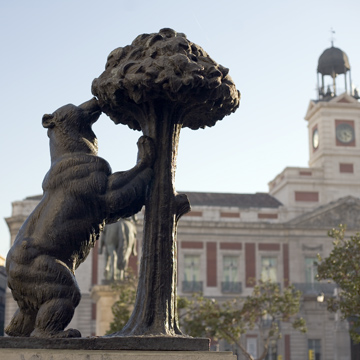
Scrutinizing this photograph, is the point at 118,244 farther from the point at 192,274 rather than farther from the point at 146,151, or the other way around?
the point at 192,274

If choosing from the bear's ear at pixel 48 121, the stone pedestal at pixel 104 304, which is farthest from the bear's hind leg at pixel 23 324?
the stone pedestal at pixel 104 304

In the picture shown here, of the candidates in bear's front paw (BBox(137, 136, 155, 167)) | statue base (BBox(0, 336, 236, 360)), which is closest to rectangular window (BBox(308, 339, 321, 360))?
bear's front paw (BBox(137, 136, 155, 167))

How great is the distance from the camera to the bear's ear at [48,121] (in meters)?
3.85

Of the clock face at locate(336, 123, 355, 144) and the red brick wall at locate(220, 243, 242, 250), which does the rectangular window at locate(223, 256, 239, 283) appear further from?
the clock face at locate(336, 123, 355, 144)

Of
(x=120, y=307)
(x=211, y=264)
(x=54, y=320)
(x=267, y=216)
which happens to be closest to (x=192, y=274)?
(x=211, y=264)

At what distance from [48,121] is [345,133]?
44.4 m

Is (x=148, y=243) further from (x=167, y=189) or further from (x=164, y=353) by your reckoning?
(x=164, y=353)

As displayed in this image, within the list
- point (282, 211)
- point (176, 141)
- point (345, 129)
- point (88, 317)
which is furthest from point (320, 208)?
point (176, 141)

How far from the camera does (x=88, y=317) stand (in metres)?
42.0

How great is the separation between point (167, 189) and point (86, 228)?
530 mm

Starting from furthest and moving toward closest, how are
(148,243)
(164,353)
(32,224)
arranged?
(148,243) < (32,224) < (164,353)

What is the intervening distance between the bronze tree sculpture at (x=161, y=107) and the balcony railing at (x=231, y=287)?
1546 inches

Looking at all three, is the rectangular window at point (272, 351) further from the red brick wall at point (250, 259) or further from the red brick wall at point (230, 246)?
the red brick wall at point (230, 246)

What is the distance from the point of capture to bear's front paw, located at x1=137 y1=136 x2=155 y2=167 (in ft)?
12.7
